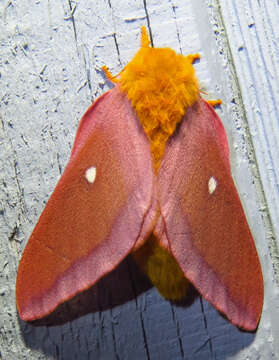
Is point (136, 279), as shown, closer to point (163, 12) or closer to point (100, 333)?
point (100, 333)

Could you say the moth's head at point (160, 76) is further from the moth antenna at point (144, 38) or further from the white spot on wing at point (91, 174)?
the white spot on wing at point (91, 174)

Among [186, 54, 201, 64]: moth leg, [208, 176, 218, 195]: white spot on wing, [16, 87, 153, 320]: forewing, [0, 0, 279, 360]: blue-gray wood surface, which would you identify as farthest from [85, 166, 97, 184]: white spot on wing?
[186, 54, 201, 64]: moth leg

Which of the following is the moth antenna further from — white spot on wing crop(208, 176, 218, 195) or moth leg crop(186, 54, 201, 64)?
white spot on wing crop(208, 176, 218, 195)

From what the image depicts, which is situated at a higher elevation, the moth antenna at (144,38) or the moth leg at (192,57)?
the moth antenna at (144,38)

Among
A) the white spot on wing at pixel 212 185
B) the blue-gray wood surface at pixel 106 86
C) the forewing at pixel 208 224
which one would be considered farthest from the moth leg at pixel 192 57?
the white spot on wing at pixel 212 185

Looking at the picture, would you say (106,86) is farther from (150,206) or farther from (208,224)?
(208,224)

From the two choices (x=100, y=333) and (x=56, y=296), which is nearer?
(x=56, y=296)

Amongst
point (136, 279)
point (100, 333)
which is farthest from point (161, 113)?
point (100, 333)
